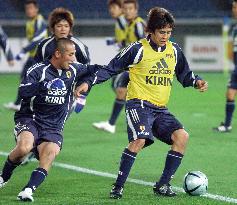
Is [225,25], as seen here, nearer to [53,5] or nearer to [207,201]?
[53,5]

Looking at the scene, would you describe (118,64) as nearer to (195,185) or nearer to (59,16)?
(195,185)

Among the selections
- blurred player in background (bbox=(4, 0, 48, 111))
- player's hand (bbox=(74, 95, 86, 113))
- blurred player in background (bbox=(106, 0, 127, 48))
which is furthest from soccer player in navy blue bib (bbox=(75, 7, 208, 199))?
blurred player in background (bbox=(4, 0, 48, 111))

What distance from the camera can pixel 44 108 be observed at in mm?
9656

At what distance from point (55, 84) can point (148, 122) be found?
40.4 inches

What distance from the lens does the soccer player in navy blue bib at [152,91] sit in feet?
31.3

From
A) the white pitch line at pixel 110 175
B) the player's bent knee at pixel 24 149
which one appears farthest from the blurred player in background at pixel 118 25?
the player's bent knee at pixel 24 149

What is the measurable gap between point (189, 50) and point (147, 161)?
23.0 meters

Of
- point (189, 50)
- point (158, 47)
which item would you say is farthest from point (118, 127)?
point (189, 50)

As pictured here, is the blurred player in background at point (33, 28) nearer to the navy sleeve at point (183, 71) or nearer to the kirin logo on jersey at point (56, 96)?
the navy sleeve at point (183, 71)

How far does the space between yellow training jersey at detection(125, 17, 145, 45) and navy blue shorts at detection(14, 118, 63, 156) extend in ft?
24.6

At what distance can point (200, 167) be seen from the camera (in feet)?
38.8

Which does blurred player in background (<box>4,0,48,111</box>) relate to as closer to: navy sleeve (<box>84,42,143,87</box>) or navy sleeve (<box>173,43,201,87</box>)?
navy sleeve (<box>173,43,201,87</box>)

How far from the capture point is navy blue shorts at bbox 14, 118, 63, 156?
31.3 feet

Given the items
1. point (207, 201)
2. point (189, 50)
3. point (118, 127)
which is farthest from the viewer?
point (189, 50)
